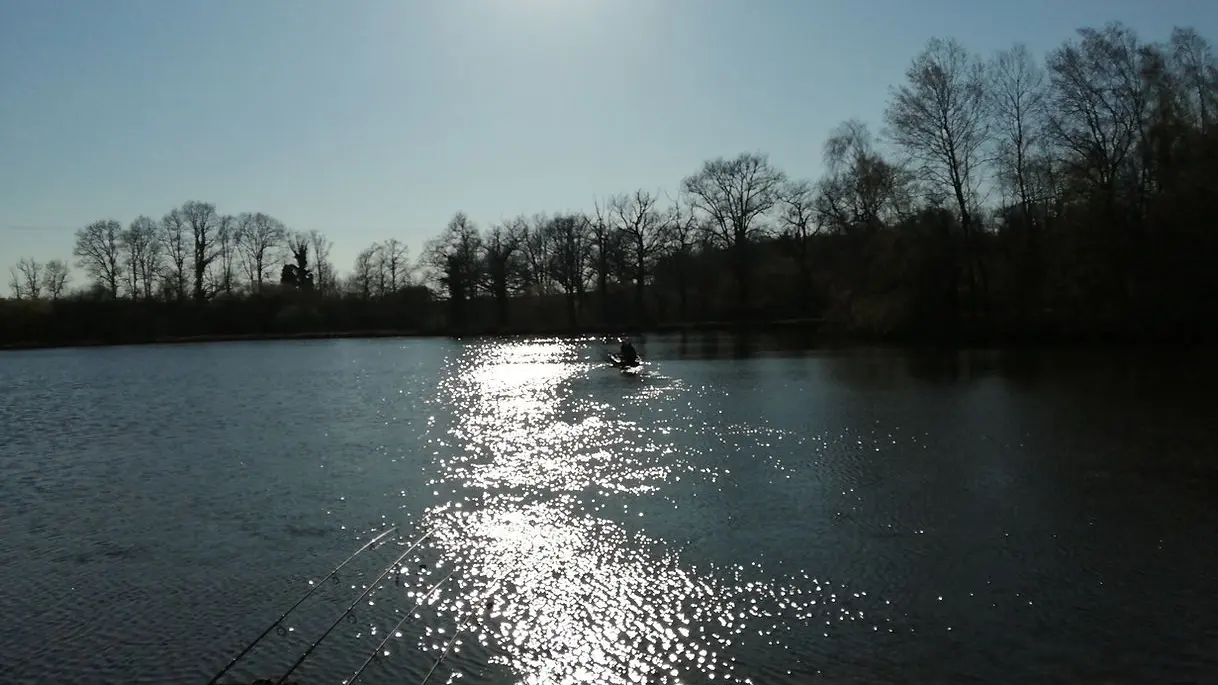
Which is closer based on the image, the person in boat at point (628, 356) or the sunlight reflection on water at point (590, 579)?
the sunlight reflection on water at point (590, 579)

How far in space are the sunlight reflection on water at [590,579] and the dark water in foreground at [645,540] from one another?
42mm

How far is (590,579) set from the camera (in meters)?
9.87

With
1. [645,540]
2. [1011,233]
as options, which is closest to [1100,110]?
[1011,233]

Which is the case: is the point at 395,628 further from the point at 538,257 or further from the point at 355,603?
the point at 538,257

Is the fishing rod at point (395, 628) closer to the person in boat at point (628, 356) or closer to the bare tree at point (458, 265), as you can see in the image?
the person in boat at point (628, 356)

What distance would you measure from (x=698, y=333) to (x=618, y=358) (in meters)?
30.0

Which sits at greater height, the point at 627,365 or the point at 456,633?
the point at 627,365

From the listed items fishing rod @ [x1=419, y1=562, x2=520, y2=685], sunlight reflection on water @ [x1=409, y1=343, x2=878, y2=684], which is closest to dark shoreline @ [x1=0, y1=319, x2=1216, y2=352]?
sunlight reflection on water @ [x1=409, y1=343, x2=878, y2=684]

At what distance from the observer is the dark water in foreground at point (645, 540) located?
25.8 ft

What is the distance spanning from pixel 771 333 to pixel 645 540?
54.4 meters

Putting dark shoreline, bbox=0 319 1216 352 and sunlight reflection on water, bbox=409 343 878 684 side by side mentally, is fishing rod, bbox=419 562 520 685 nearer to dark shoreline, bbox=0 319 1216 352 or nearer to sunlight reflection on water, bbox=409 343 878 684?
sunlight reflection on water, bbox=409 343 878 684

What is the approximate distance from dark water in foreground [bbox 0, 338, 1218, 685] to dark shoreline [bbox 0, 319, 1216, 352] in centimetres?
1659

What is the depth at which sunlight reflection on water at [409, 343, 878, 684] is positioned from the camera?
7816 millimetres

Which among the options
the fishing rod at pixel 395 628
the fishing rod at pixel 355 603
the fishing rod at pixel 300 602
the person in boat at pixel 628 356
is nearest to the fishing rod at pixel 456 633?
the fishing rod at pixel 395 628
